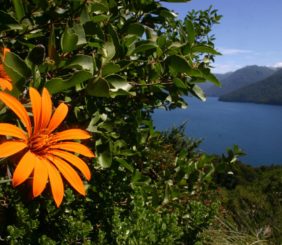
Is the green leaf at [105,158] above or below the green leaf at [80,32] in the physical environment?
below

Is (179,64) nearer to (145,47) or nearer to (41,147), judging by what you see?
(145,47)

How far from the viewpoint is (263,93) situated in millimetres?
173625

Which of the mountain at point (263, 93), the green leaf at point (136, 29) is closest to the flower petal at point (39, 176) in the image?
the green leaf at point (136, 29)

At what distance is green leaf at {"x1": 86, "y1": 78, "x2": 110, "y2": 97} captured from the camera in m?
1.04

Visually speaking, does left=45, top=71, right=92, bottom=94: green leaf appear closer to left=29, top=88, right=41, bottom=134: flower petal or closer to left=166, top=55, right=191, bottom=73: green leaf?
left=29, top=88, right=41, bottom=134: flower petal

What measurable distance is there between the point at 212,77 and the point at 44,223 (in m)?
1.51

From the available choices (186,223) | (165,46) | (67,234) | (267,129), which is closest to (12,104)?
(165,46)

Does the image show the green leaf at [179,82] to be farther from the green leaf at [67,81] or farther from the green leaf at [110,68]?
the green leaf at [67,81]

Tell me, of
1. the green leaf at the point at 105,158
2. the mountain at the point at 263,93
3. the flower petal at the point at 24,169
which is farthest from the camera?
the mountain at the point at 263,93

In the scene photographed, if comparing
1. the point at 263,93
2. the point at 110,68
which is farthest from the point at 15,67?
the point at 263,93

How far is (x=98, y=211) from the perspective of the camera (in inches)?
97.0

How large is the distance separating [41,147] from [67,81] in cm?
18

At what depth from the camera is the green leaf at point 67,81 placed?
3.18ft

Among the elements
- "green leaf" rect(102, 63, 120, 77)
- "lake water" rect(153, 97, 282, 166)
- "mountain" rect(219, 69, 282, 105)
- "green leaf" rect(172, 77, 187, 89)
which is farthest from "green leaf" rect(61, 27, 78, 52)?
"mountain" rect(219, 69, 282, 105)
